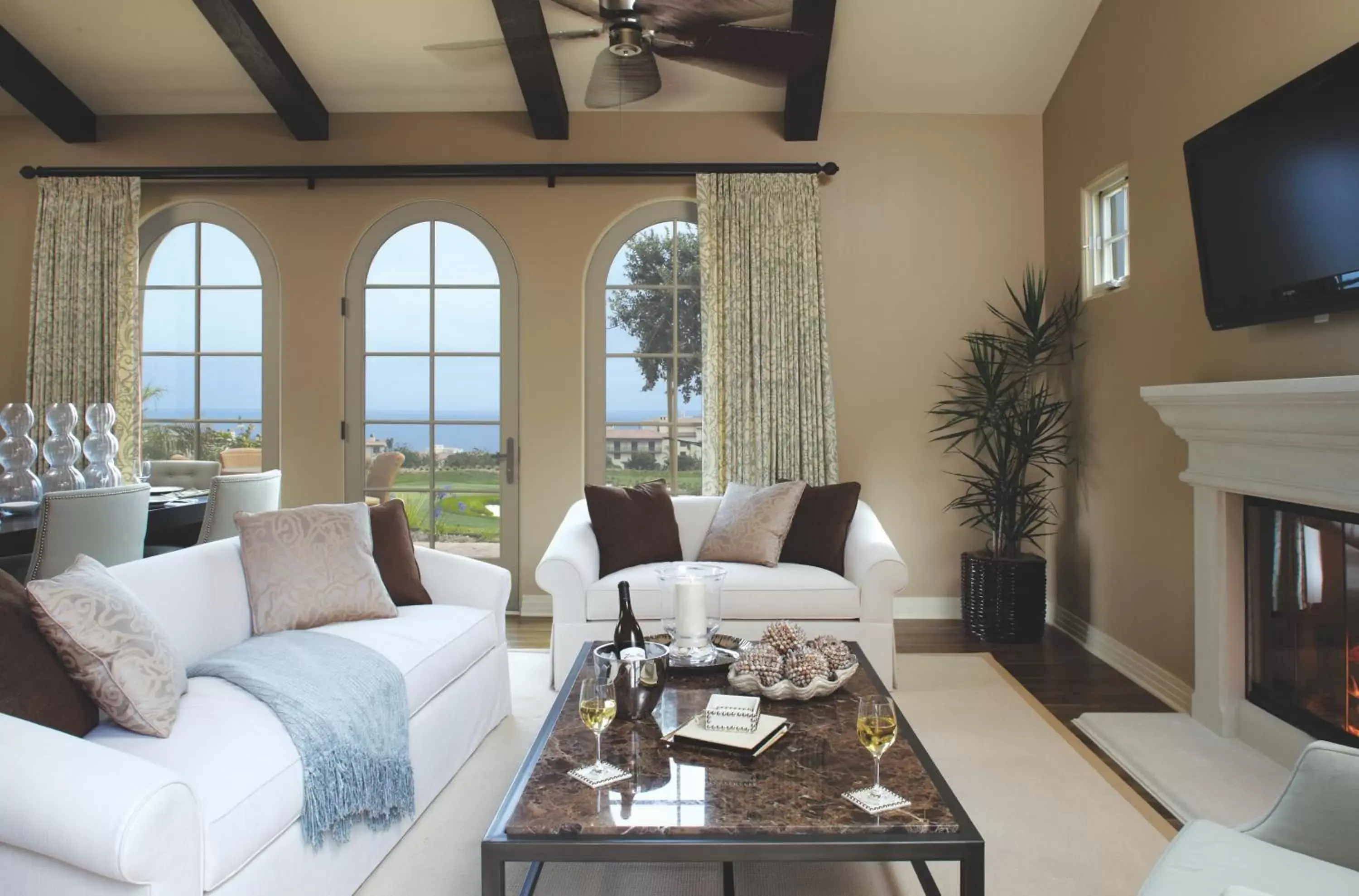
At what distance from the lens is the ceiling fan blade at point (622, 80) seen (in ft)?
11.0

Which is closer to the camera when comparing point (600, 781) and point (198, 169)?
point (600, 781)

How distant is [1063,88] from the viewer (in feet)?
15.6

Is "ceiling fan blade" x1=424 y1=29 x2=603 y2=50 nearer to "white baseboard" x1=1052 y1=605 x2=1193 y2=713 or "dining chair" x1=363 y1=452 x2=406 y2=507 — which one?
"dining chair" x1=363 y1=452 x2=406 y2=507

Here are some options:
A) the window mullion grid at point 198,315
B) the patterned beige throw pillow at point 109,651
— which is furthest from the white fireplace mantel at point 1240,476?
the window mullion grid at point 198,315

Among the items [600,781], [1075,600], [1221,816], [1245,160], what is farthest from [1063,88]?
[600,781]

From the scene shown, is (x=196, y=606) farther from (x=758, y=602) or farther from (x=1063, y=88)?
(x=1063, y=88)

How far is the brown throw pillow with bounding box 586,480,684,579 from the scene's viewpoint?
406 cm

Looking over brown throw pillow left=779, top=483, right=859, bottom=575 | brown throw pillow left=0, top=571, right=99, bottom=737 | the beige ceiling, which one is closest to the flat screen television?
brown throw pillow left=779, top=483, right=859, bottom=575

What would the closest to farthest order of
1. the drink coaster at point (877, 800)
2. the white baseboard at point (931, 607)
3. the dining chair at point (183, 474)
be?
the drink coaster at point (877, 800) < the dining chair at point (183, 474) < the white baseboard at point (931, 607)

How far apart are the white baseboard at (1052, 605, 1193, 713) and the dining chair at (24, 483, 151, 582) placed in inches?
157

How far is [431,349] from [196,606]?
9.29 ft

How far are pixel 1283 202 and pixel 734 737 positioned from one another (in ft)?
7.71

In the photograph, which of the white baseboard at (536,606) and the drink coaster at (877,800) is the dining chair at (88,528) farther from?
the drink coaster at (877,800)

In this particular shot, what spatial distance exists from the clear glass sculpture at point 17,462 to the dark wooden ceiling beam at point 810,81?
3.44 m
